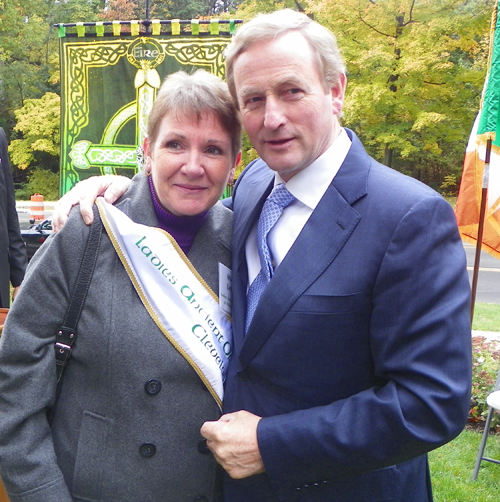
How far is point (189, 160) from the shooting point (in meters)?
1.76

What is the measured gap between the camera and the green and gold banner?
17.9ft

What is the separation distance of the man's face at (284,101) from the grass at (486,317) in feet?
20.9

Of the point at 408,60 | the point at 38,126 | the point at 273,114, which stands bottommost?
the point at 38,126

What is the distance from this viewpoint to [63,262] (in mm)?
1638

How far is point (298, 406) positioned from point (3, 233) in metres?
2.95

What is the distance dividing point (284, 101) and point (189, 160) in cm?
34

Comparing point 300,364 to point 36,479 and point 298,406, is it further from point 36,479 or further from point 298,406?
point 36,479

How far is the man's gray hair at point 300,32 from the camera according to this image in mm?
1633

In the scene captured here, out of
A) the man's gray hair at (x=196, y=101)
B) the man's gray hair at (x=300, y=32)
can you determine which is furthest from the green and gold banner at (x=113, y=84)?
the man's gray hair at (x=300, y=32)

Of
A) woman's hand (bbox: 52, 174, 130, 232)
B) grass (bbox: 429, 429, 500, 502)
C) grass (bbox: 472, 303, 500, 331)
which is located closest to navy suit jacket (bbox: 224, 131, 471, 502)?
woman's hand (bbox: 52, 174, 130, 232)

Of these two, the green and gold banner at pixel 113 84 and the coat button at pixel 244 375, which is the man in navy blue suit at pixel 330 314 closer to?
the coat button at pixel 244 375

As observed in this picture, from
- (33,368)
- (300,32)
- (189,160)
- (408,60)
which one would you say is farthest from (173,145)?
(408,60)

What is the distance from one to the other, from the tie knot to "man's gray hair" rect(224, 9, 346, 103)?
1.09 feet

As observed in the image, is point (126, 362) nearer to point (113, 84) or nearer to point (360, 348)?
point (360, 348)
